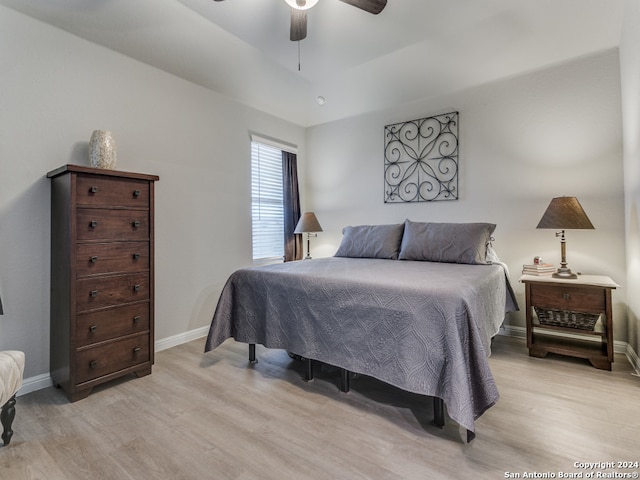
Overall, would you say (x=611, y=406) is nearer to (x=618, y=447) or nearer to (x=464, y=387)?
(x=618, y=447)

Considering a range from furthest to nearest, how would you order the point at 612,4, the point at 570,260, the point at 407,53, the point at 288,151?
1. the point at 288,151
2. the point at 407,53
3. the point at 570,260
4. the point at 612,4

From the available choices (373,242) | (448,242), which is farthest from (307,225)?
(448,242)

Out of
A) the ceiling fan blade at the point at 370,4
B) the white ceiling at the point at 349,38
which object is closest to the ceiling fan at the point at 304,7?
the ceiling fan blade at the point at 370,4

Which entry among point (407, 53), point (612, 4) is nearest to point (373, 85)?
point (407, 53)

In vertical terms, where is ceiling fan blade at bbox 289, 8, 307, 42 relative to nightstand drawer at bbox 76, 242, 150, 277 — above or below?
above

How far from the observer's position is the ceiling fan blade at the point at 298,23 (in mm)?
2004

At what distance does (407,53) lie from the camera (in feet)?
9.91

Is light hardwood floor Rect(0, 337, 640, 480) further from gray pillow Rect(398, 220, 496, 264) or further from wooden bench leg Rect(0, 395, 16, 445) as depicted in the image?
gray pillow Rect(398, 220, 496, 264)

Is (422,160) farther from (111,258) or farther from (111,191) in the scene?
(111,258)

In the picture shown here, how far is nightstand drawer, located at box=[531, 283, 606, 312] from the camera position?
229 cm

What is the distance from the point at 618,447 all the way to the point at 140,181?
307 cm

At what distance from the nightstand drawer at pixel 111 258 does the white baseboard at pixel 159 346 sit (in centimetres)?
82

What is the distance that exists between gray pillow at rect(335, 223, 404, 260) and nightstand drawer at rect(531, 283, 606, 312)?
1.17 meters

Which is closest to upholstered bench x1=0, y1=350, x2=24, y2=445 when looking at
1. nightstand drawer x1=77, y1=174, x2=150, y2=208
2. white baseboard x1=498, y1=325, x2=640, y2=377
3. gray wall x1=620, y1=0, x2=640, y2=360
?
nightstand drawer x1=77, y1=174, x2=150, y2=208
